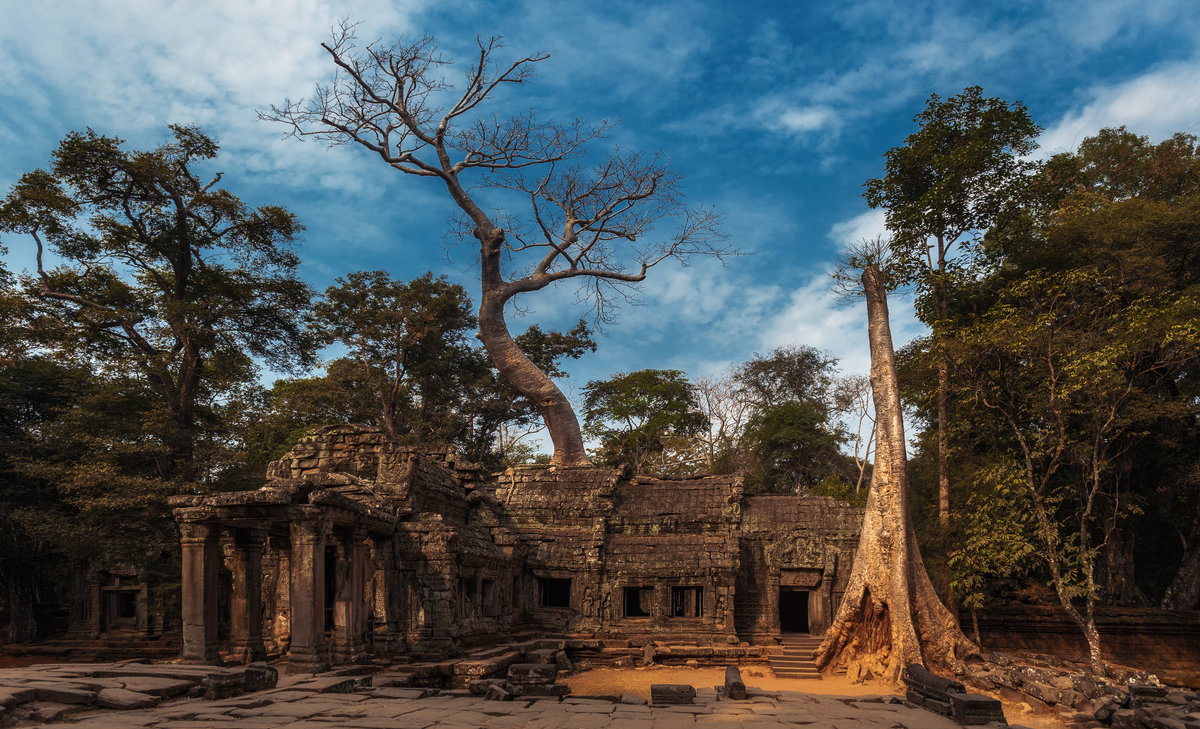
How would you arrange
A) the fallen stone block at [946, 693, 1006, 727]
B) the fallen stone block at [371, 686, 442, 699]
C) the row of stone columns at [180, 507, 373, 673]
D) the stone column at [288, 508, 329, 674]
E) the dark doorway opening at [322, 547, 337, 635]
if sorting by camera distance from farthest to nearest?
1. the dark doorway opening at [322, 547, 337, 635]
2. the row of stone columns at [180, 507, 373, 673]
3. the stone column at [288, 508, 329, 674]
4. the fallen stone block at [371, 686, 442, 699]
5. the fallen stone block at [946, 693, 1006, 727]

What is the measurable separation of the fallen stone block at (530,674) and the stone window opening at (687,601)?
715cm

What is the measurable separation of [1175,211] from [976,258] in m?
4.48

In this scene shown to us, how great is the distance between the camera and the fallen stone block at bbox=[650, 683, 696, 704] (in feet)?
34.1

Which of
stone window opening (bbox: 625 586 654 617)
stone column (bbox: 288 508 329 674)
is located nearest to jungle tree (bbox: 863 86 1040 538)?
stone window opening (bbox: 625 586 654 617)

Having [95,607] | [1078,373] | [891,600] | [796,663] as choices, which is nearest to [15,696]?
[796,663]

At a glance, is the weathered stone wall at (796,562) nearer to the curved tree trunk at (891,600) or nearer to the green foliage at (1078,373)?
the curved tree trunk at (891,600)

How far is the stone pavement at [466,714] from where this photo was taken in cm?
777

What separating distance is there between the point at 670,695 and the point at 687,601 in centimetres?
834

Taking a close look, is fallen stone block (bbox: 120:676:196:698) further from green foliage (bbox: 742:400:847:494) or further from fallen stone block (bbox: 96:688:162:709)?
green foliage (bbox: 742:400:847:494)

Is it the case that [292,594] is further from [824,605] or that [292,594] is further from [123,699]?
[824,605]

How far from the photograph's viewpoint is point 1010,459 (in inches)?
661

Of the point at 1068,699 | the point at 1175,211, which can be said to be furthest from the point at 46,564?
the point at 1175,211

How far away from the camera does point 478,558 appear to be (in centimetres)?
1588

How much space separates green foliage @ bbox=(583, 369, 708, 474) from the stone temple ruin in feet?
43.2
